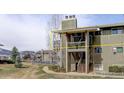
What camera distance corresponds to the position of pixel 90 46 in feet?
40.6

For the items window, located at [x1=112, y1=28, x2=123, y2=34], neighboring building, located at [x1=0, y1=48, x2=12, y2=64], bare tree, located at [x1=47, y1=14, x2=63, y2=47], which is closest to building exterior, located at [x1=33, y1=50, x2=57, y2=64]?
bare tree, located at [x1=47, y1=14, x2=63, y2=47]

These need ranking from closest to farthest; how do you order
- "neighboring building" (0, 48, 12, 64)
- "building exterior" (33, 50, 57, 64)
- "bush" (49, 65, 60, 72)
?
"neighboring building" (0, 48, 12, 64)
"building exterior" (33, 50, 57, 64)
"bush" (49, 65, 60, 72)

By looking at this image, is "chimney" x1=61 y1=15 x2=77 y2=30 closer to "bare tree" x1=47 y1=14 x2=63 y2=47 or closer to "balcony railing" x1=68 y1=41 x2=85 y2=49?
"bare tree" x1=47 y1=14 x2=63 y2=47

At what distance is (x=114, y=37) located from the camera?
1200cm

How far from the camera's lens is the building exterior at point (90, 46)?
39.3ft

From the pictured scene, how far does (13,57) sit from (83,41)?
2874 mm

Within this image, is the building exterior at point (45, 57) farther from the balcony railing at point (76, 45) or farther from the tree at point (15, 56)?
the balcony railing at point (76, 45)

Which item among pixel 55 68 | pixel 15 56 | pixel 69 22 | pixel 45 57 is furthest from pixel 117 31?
pixel 15 56

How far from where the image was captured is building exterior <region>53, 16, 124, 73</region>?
11969 mm

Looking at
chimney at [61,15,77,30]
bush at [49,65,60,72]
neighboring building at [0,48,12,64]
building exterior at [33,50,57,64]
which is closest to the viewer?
neighboring building at [0,48,12,64]

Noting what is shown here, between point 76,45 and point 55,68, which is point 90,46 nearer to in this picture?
point 76,45
